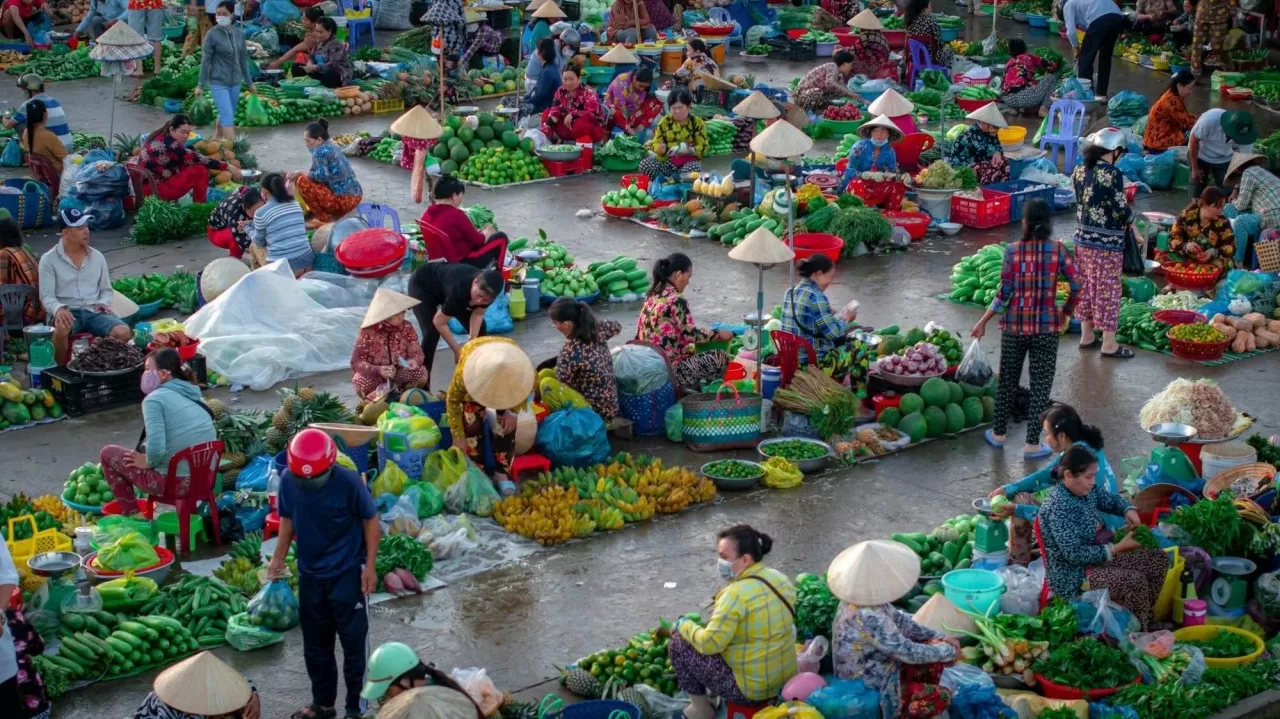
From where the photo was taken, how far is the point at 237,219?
14.7m

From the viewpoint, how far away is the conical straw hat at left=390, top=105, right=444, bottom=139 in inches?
618

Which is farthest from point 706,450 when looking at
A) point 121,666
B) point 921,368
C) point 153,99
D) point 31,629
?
point 153,99

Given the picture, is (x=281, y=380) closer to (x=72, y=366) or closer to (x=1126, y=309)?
(x=72, y=366)

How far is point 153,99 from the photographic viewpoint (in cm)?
2272

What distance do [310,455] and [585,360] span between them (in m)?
3.96

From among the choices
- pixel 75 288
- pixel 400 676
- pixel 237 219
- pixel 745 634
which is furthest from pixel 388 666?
pixel 237 219

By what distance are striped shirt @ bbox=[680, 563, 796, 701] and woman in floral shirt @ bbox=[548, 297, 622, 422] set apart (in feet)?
12.8

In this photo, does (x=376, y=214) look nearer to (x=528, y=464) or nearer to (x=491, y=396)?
(x=528, y=464)

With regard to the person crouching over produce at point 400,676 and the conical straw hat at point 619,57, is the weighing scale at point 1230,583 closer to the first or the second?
the person crouching over produce at point 400,676

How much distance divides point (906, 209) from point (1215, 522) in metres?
8.22

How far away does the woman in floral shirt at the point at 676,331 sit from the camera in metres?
12.1

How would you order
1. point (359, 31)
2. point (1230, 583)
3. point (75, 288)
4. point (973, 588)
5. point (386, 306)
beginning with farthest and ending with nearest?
point (359, 31), point (75, 288), point (386, 306), point (1230, 583), point (973, 588)

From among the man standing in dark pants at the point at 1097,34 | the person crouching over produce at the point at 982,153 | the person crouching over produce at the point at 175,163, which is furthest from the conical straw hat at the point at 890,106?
the person crouching over produce at the point at 175,163

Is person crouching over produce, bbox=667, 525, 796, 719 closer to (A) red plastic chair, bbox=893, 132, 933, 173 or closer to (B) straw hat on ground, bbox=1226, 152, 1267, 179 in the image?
(B) straw hat on ground, bbox=1226, 152, 1267, 179
